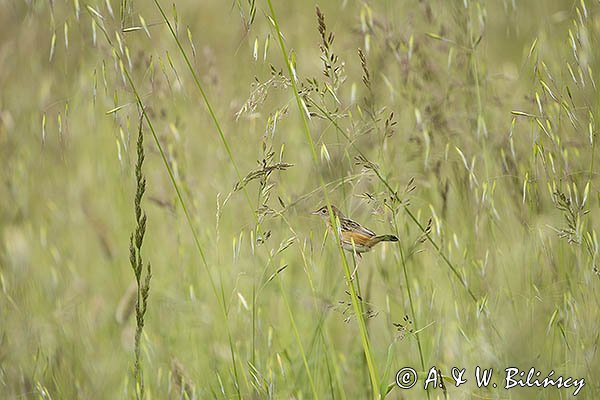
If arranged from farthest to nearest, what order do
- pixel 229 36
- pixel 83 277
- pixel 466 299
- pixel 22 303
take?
pixel 229 36
pixel 83 277
pixel 22 303
pixel 466 299

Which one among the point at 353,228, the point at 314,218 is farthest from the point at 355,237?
the point at 314,218

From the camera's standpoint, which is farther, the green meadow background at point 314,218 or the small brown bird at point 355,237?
the green meadow background at point 314,218

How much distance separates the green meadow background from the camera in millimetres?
1634

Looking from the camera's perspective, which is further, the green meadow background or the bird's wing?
the green meadow background

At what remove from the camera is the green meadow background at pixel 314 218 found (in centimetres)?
163

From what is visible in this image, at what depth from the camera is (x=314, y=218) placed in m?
1.85

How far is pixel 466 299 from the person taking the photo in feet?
6.30

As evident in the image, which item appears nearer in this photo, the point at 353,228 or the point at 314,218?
the point at 353,228

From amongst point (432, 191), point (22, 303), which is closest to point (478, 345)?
point (432, 191)

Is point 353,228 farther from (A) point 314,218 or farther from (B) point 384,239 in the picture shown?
(A) point 314,218

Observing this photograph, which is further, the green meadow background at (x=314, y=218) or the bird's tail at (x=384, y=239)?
the green meadow background at (x=314, y=218)

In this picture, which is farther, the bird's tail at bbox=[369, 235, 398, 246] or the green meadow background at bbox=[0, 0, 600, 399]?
the green meadow background at bbox=[0, 0, 600, 399]

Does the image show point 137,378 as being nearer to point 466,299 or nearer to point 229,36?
point 466,299

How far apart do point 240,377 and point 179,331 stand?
0.85ft
